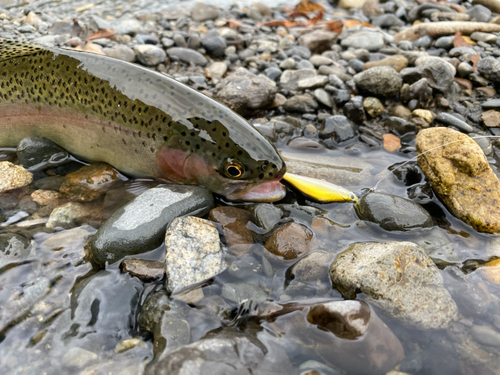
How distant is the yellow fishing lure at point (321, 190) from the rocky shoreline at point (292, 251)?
0.28ft

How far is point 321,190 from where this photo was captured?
12.7ft

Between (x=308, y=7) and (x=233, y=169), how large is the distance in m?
8.46

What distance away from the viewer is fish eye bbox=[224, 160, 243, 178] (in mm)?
3564

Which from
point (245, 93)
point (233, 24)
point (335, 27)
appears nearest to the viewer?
point (245, 93)

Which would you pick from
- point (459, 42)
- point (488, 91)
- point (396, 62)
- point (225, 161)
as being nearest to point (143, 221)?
point (225, 161)

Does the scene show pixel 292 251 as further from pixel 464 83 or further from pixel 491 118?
pixel 464 83

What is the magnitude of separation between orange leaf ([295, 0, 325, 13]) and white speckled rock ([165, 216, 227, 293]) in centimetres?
887

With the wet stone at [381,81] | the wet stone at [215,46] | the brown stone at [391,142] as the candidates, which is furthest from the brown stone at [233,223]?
the wet stone at [215,46]

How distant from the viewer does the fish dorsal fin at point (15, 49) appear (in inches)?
168

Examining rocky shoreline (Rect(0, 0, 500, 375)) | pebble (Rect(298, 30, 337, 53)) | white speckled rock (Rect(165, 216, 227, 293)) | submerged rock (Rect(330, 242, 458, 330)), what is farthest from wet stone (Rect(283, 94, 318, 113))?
submerged rock (Rect(330, 242, 458, 330))

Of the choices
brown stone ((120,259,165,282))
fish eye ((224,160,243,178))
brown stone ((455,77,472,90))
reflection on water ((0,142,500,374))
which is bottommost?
reflection on water ((0,142,500,374))

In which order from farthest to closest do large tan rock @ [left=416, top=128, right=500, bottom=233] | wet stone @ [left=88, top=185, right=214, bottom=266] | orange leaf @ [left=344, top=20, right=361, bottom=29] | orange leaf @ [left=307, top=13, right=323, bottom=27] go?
1. orange leaf @ [left=307, top=13, right=323, bottom=27]
2. orange leaf @ [left=344, top=20, right=361, bottom=29]
3. large tan rock @ [left=416, top=128, right=500, bottom=233]
4. wet stone @ [left=88, top=185, right=214, bottom=266]

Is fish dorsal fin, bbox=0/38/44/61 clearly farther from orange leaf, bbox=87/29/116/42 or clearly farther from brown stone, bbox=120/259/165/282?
orange leaf, bbox=87/29/116/42

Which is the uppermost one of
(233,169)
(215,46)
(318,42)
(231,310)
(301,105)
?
(318,42)
